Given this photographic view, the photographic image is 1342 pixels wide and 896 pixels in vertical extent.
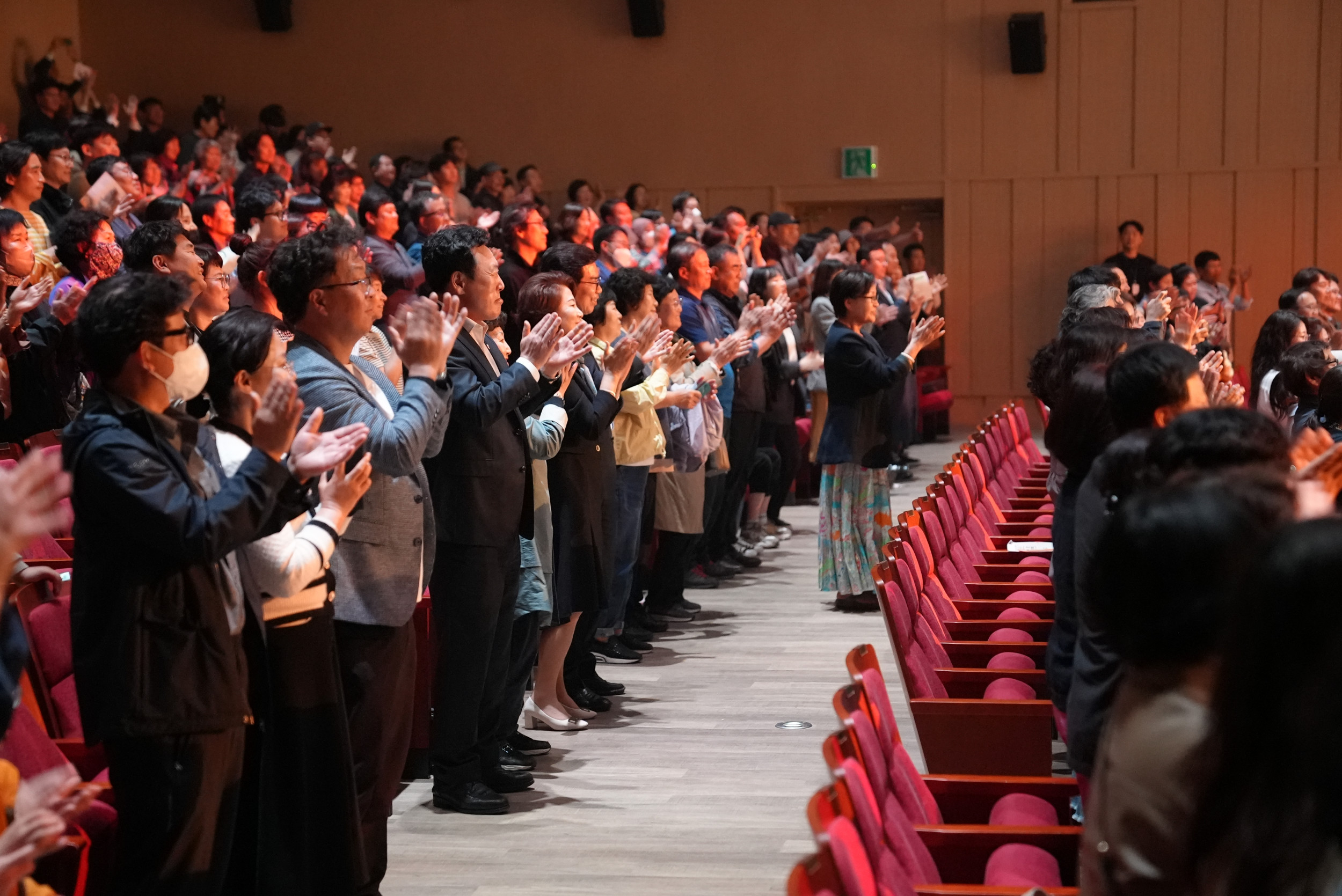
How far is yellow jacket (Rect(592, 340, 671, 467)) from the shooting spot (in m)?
5.07

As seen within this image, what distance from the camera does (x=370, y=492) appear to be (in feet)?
10.2

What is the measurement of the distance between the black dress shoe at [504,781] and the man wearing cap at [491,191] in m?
7.10

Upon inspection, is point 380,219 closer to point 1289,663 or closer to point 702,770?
point 702,770

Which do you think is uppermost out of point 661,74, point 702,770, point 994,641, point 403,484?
point 661,74

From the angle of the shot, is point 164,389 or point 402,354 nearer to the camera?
point 164,389

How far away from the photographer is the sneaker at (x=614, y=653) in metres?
5.48

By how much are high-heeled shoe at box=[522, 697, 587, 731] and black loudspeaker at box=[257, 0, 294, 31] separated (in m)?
10.4

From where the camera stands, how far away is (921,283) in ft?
32.9

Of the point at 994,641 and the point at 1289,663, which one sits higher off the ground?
the point at 1289,663

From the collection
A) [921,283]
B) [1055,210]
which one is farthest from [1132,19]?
[921,283]

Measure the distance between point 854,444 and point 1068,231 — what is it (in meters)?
7.23

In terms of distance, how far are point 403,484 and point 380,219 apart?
16.3 feet

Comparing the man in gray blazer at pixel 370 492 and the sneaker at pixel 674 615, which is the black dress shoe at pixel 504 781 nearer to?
the man in gray blazer at pixel 370 492

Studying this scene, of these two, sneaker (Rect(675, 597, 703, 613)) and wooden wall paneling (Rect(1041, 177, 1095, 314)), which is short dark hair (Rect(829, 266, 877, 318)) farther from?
wooden wall paneling (Rect(1041, 177, 1095, 314))
